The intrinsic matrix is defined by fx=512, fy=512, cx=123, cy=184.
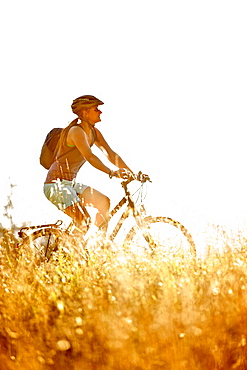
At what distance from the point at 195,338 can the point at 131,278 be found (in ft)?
2.81

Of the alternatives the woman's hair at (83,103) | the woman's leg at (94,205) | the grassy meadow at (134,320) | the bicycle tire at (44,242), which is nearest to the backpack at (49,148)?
the woman's hair at (83,103)

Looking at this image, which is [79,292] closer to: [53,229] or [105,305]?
[105,305]

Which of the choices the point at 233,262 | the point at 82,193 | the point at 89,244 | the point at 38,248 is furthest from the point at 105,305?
the point at 38,248

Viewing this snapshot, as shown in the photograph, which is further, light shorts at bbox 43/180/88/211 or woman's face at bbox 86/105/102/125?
woman's face at bbox 86/105/102/125

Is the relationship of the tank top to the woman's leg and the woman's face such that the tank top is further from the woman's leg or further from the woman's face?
the woman's face

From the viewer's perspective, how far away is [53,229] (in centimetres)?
645

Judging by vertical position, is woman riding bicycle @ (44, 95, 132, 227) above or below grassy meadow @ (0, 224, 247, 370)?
above

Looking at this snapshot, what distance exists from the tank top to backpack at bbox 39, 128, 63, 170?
0.27m

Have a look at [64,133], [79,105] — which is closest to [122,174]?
[64,133]

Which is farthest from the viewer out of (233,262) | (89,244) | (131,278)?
(89,244)

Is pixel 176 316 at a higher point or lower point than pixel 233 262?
lower

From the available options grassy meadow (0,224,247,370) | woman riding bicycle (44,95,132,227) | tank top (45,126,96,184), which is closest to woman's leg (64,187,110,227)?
woman riding bicycle (44,95,132,227)

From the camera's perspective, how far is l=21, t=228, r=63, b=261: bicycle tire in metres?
6.39

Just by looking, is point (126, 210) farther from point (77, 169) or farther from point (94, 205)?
point (77, 169)
